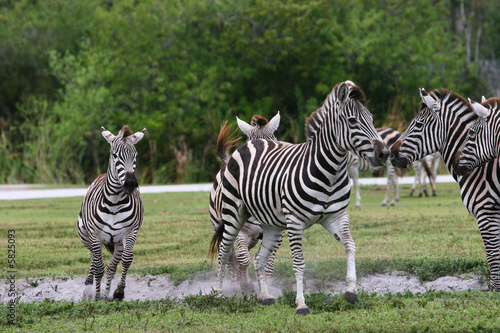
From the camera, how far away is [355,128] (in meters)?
6.47

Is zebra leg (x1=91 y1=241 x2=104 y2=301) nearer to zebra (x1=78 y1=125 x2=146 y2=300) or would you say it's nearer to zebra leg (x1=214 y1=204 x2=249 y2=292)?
zebra (x1=78 y1=125 x2=146 y2=300)

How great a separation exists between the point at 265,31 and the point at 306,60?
8.20 ft

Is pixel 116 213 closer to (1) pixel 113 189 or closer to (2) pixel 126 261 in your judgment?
(1) pixel 113 189

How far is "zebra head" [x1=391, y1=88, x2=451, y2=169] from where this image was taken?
7762mm

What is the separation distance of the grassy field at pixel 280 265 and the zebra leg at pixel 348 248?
0.16 m

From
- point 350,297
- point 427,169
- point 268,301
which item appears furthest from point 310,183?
point 427,169

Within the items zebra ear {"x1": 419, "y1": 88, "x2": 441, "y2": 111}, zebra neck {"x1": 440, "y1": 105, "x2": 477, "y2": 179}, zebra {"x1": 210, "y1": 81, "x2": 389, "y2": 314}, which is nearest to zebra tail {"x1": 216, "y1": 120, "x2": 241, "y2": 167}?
zebra {"x1": 210, "y1": 81, "x2": 389, "y2": 314}

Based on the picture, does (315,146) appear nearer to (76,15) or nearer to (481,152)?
(481,152)

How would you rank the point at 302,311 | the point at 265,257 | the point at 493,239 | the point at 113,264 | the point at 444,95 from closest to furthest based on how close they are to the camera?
the point at 302,311 → the point at 493,239 → the point at 265,257 → the point at 444,95 → the point at 113,264

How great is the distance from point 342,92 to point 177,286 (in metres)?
3.76

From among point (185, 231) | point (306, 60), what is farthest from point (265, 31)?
point (185, 231)

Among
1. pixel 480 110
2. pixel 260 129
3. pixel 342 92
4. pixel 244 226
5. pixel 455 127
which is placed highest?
pixel 342 92

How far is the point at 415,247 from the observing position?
10.2 meters

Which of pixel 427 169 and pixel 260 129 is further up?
pixel 260 129
